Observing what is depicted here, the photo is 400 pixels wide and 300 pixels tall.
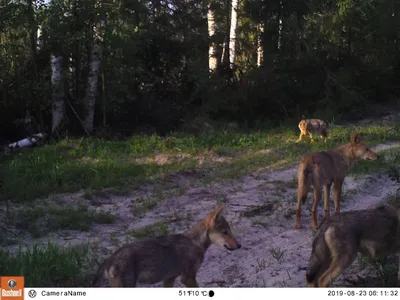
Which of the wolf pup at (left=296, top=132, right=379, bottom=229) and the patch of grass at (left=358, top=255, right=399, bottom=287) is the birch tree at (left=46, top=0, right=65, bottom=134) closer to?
the wolf pup at (left=296, top=132, right=379, bottom=229)

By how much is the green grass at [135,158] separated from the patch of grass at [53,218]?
1.08 m

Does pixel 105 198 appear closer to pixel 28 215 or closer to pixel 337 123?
pixel 28 215

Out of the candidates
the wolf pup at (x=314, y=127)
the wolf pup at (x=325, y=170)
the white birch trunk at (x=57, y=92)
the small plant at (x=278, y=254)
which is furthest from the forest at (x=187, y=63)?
the small plant at (x=278, y=254)

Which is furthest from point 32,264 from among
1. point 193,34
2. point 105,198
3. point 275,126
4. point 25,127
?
point 193,34

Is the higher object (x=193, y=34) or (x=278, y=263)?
(x=193, y=34)

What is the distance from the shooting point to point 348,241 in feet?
16.6

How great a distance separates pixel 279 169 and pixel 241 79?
864 centimetres

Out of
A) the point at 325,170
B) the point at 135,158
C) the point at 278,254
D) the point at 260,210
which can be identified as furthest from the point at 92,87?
the point at 278,254

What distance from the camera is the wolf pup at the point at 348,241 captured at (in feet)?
16.4

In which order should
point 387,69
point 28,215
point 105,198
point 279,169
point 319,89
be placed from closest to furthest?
1. point 28,215
2. point 105,198
3. point 279,169
4. point 319,89
5. point 387,69

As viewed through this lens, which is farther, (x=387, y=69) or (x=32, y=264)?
(x=387, y=69)

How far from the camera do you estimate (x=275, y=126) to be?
17.6 metres

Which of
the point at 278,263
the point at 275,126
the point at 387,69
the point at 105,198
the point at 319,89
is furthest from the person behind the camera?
the point at 387,69

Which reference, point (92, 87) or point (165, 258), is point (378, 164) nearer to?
point (165, 258)
